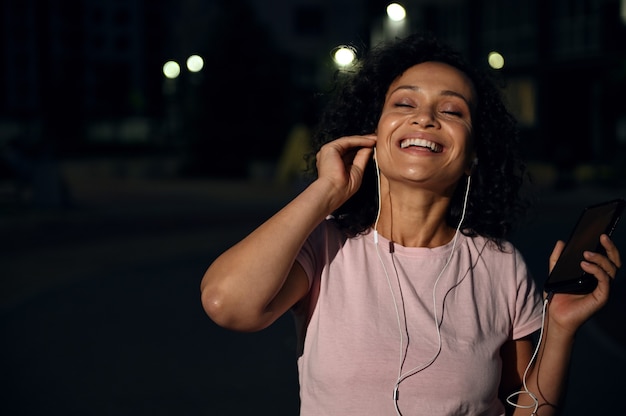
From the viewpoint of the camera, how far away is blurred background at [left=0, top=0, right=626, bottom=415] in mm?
6098

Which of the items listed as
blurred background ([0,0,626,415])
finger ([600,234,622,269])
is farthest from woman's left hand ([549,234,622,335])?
blurred background ([0,0,626,415])

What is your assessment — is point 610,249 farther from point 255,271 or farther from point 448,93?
point 255,271

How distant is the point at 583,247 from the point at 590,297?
128mm

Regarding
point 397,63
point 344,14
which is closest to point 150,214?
point 397,63

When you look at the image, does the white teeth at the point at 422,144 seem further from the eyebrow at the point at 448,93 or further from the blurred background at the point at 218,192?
the blurred background at the point at 218,192

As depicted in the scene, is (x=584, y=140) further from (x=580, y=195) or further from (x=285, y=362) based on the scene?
(x=285, y=362)

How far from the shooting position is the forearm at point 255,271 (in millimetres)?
2258

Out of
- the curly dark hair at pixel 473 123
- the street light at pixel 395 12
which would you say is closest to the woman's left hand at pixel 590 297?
the curly dark hair at pixel 473 123

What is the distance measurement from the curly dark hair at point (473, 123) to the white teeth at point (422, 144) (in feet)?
0.61

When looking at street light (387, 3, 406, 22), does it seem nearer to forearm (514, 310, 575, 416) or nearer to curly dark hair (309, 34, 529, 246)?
curly dark hair (309, 34, 529, 246)

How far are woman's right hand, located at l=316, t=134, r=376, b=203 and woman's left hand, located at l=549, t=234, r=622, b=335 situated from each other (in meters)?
0.60

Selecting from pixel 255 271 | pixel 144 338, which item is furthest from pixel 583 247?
pixel 144 338

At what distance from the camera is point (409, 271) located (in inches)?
96.7

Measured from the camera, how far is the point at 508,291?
2.51 metres
